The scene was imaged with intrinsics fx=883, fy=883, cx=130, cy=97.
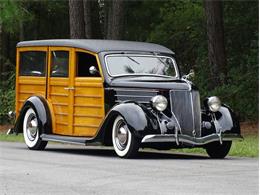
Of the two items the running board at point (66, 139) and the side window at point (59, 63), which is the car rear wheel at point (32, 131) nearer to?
the running board at point (66, 139)

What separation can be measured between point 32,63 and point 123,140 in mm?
3664

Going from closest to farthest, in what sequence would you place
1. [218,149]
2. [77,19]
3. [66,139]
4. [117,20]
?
[218,149], [66,139], [77,19], [117,20]

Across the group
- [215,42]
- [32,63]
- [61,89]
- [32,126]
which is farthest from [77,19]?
[61,89]

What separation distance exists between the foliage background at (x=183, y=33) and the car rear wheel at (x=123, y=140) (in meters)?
12.0

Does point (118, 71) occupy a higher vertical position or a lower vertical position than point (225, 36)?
lower

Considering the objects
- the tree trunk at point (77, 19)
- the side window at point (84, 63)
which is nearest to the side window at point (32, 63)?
the side window at point (84, 63)

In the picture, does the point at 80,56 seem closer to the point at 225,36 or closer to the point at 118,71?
the point at 118,71

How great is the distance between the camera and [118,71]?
15.7 meters

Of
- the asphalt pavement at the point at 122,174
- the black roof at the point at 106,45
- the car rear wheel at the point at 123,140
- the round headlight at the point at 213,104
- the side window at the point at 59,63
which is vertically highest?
the black roof at the point at 106,45

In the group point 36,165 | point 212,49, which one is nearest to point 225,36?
point 212,49

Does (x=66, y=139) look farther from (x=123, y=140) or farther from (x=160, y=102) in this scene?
(x=160, y=102)

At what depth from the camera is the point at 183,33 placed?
33844 millimetres

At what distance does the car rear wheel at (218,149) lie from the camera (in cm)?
1531

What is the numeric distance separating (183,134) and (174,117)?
320 mm
